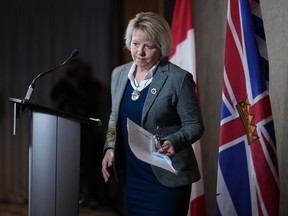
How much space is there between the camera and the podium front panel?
1.49 m

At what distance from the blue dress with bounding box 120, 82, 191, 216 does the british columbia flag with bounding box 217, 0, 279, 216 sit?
1.35ft

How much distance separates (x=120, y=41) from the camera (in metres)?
4.02

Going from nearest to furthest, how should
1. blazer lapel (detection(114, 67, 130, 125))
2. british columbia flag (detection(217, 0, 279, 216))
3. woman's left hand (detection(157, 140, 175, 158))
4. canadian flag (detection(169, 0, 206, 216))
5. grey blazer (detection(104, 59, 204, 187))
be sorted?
woman's left hand (detection(157, 140, 175, 158)), grey blazer (detection(104, 59, 204, 187)), blazer lapel (detection(114, 67, 130, 125)), british columbia flag (detection(217, 0, 279, 216)), canadian flag (detection(169, 0, 206, 216))

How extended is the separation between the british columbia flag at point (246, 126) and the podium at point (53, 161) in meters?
0.75

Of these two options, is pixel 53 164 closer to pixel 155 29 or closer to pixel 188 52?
pixel 155 29

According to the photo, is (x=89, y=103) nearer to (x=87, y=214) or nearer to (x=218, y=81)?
(x=87, y=214)

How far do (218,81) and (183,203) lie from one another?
132 cm

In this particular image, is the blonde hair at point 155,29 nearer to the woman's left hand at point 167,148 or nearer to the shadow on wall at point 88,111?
the woman's left hand at point 167,148

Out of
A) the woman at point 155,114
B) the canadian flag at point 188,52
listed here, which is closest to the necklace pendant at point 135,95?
the woman at point 155,114

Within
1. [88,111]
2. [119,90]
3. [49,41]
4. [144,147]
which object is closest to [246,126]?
[119,90]

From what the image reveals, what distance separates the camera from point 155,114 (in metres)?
1.58

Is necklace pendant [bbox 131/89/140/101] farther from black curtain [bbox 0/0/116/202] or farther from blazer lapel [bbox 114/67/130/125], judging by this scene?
black curtain [bbox 0/0/116/202]

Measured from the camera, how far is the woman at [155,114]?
1575 millimetres

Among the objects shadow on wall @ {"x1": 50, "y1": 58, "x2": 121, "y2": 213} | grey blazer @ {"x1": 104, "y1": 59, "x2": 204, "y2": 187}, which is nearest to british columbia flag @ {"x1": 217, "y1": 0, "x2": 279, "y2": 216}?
grey blazer @ {"x1": 104, "y1": 59, "x2": 204, "y2": 187}
